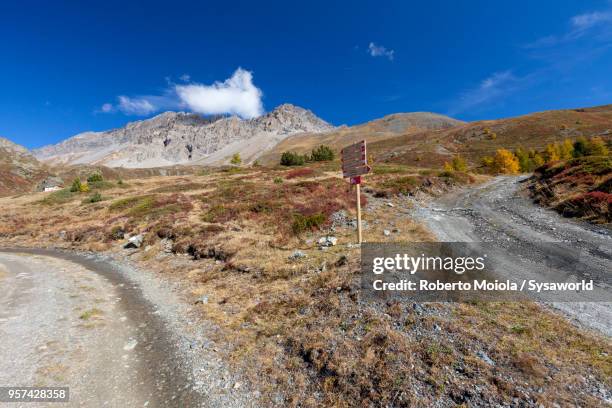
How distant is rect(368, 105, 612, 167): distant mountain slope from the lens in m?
108

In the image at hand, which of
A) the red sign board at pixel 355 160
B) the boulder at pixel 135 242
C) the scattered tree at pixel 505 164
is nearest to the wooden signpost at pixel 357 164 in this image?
the red sign board at pixel 355 160

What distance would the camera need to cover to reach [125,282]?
56.0ft

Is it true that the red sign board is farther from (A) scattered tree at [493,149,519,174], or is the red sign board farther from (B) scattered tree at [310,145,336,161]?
(B) scattered tree at [310,145,336,161]

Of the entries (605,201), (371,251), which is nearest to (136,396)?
(371,251)

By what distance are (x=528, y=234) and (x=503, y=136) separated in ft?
461

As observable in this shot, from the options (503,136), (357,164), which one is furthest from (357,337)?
(503,136)

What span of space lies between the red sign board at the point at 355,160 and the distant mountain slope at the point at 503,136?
8996cm

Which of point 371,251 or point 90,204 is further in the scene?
point 90,204

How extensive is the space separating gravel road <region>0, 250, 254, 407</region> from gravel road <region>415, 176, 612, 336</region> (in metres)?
10.8

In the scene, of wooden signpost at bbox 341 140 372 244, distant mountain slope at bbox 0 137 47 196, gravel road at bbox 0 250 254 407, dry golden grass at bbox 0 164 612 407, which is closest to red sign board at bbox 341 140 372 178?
wooden signpost at bbox 341 140 372 244

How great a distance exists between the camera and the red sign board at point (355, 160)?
1564 cm

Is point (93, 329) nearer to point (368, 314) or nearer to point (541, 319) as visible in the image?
point (368, 314)

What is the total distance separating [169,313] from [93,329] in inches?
106

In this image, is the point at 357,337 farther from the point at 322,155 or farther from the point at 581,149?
the point at 322,155
